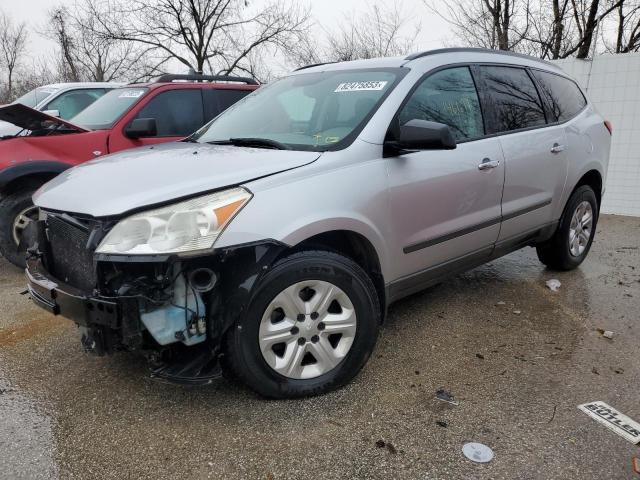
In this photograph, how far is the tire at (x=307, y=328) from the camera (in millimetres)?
2355

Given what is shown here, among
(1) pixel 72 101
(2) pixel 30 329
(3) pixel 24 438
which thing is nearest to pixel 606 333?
(3) pixel 24 438

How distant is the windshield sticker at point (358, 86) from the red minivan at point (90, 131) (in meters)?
2.23

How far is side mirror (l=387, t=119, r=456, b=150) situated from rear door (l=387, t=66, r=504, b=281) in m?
0.15

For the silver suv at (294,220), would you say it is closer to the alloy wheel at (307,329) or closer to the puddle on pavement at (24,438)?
the alloy wheel at (307,329)

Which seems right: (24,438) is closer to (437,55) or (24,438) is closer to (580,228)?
(437,55)

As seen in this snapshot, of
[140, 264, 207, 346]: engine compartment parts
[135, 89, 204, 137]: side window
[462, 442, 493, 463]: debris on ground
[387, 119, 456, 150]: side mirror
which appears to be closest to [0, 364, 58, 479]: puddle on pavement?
[140, 264, 207, 346]: engine compartment parts

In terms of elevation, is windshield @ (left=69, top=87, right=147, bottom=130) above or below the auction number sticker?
above

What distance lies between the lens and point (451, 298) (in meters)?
4.09

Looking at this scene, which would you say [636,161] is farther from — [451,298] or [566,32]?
[566,32]

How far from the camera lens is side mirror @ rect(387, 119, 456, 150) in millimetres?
2672

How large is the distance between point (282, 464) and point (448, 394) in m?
1.00

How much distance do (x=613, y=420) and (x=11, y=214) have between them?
4.76 metres

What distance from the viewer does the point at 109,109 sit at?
18.9 feet

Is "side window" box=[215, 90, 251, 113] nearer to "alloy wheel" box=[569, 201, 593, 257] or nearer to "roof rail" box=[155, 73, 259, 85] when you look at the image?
"roof rail" box=[155, 73, 259, 85]
